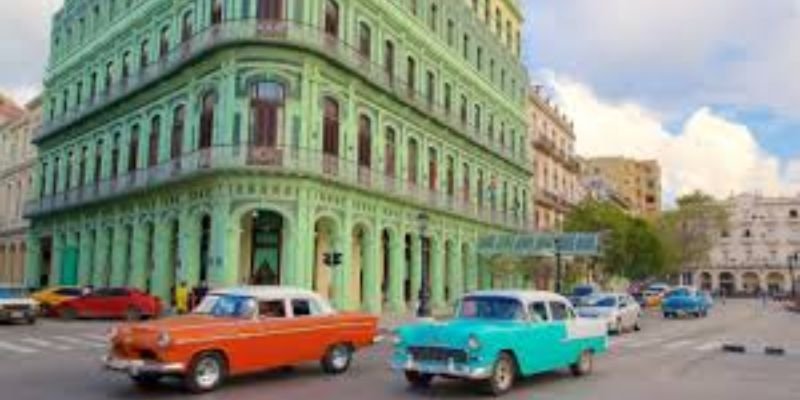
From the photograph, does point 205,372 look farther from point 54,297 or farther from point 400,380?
point 54,297

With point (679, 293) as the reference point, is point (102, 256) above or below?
above

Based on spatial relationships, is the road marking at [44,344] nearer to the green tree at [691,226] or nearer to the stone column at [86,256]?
the stone column at [86,256]

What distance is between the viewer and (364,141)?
34594mm

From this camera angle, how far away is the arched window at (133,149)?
36.7 m

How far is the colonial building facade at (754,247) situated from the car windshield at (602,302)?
104 m

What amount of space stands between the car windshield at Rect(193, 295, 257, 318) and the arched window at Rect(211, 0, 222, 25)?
19.7m

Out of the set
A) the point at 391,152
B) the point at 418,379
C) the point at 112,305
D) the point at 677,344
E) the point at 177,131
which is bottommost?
the point at 677,344

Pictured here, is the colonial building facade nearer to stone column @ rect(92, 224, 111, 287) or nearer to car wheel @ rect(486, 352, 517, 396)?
stone column @ rect(92, 224, 111, 287)

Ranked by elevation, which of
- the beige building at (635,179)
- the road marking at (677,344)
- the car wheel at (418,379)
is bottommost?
the road marking at (677,344)

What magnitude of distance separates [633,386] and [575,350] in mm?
1281

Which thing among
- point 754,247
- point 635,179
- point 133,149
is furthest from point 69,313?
point 754,247

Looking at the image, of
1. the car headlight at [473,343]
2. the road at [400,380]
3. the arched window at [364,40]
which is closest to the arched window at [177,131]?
the arched window at [364,40]

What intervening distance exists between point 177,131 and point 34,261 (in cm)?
1931

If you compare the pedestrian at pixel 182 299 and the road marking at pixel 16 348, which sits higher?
the pedestrian at pixel 182 299
